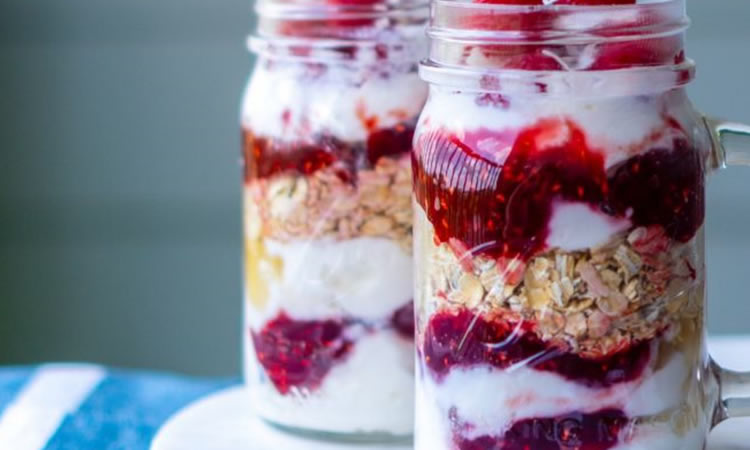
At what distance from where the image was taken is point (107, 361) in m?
2.03

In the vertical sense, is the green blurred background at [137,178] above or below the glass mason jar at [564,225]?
below

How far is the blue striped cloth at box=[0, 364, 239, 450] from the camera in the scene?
955 mm

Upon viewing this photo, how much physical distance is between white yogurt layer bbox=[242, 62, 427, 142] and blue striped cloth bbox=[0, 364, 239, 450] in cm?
27

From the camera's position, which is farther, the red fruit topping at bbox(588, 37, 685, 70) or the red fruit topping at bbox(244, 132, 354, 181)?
the red fruit topping at bbox(244, 132, 354, 181)

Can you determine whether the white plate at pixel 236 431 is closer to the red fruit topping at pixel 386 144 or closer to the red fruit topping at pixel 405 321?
the red fruit topping at pixel 405 321

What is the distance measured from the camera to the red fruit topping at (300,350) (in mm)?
856

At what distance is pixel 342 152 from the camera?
83cm

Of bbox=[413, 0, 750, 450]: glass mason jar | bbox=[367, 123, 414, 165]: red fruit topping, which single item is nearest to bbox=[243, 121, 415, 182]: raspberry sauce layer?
bbox=[367, 123, 414, 165]: red fruit topping

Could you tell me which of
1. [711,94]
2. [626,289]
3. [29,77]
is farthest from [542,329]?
[29,77]

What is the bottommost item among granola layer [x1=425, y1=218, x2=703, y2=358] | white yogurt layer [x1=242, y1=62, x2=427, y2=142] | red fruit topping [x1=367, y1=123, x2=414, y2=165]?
granola layer [x1=425, y1=218, x2=703, y2=358]

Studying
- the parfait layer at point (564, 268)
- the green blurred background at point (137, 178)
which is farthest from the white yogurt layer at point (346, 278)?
the green blurred background at point (137, 178)

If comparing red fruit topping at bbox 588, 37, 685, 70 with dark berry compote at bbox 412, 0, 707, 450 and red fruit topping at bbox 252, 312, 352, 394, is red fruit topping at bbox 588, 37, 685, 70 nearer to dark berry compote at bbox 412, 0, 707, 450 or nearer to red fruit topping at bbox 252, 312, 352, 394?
dark berry compote at bbox 412, 0, 707, 450

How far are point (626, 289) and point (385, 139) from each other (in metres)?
0.22

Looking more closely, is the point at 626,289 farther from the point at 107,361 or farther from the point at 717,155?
the point at 107,361
